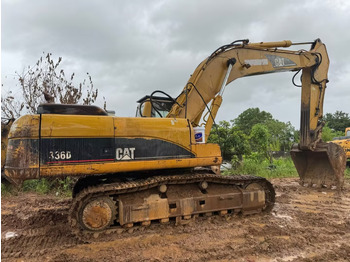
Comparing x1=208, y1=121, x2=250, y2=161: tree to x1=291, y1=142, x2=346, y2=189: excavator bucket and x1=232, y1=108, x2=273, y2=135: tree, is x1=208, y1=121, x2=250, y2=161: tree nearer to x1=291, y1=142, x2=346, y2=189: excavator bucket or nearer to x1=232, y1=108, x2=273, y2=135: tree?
x1=291, y1=142, x2=346, y2=189: excavator bucket

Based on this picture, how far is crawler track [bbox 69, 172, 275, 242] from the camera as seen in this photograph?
377 cm

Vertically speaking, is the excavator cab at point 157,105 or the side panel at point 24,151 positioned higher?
the excavator cab at point 157,105

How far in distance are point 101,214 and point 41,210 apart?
7.82ft

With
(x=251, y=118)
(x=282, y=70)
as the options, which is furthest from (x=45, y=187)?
(x=251, y=118)

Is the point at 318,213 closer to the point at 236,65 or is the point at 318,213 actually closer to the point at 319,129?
the point at 319,129

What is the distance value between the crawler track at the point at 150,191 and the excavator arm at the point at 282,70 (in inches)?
39.4

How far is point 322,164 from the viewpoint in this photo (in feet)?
24.8

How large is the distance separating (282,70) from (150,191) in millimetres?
4337

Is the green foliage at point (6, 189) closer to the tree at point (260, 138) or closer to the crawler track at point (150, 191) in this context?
the crawler track at point (150, 191)

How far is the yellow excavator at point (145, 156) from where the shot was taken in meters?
3.60

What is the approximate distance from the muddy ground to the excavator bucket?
6.50 ft

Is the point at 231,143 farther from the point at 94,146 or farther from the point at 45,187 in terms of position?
the point at 94,146

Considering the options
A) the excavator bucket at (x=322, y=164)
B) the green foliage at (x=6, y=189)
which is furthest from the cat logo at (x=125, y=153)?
the excavator bucket at (x=322, y=164)

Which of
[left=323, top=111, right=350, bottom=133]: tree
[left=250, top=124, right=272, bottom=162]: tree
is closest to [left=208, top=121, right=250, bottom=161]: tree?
[left=250, top=124, right=272, bottom=162]: tree
